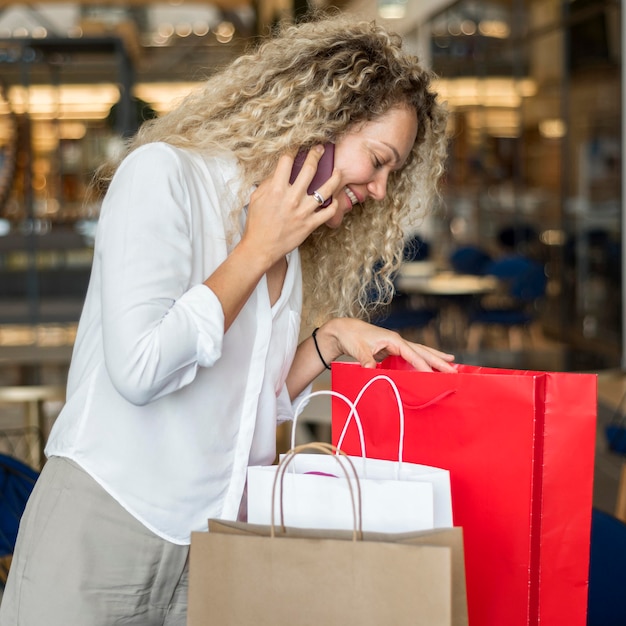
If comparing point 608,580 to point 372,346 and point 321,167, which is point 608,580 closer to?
point 372,346

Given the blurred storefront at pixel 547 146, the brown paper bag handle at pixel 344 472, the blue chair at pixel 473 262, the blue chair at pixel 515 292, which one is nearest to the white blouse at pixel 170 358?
the brown paper bag handle at pixel 344 472

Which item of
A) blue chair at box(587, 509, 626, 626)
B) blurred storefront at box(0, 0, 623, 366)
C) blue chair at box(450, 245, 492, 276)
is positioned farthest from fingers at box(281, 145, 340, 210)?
blue chair at box(450, 245, 492, 276)

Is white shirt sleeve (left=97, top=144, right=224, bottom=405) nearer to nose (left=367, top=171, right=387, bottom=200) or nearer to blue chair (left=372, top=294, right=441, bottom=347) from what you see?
nose (left=367, top=171, right=387, bottom=200)

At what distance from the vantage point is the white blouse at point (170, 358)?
110cm

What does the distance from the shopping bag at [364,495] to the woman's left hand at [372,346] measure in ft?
0.68

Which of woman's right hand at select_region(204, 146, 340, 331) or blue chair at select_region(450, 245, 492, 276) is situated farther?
blue chair at select_region(450, 245, 492, 276)

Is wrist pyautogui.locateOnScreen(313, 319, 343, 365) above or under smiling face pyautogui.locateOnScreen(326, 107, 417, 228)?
under

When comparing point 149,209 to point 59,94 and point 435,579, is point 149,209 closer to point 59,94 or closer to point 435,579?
point 435,579

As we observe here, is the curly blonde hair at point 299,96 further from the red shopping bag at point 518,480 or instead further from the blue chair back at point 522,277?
the blue chair back at point 522,277

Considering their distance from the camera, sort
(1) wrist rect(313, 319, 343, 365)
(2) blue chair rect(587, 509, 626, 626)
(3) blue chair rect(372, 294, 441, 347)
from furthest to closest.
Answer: (3) blue chair rect(372, 294, 441, 347) < (2) blue chair rect(587, 509, 626, 626) < (1) wrist rect(313, 319, 343, 365)

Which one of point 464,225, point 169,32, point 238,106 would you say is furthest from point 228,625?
point 464,225

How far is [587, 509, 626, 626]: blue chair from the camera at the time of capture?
5.69ft

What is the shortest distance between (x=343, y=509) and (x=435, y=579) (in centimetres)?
17

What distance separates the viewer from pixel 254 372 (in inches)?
51.2
